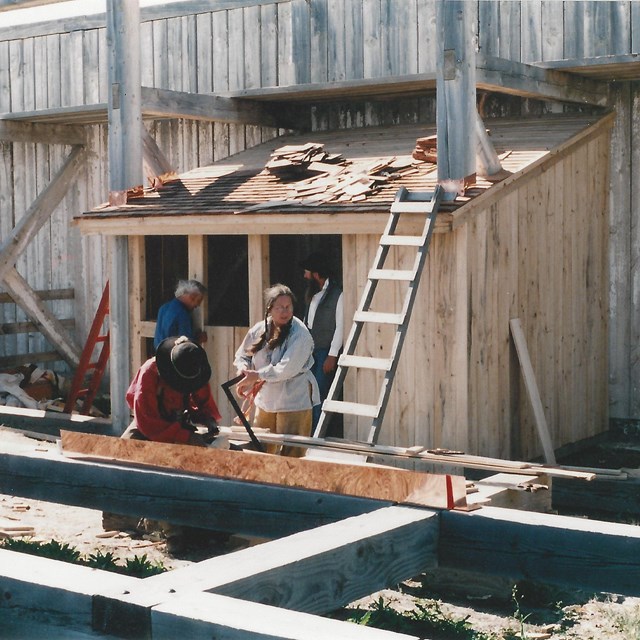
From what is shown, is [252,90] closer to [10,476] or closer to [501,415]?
[501,415]

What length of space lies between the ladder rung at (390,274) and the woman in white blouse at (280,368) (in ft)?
2.72

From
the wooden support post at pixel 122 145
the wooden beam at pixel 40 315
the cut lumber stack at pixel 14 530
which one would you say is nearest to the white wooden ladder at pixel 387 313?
the cut lumber stack at pixel 14 530

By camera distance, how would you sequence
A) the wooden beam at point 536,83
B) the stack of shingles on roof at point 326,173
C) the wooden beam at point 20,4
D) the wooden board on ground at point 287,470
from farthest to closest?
the wooden beam at point 20,4
the stack of shingles on roof at point 326,173
the wooden beam at point 536,83
the wooden board on ground at point 287,470

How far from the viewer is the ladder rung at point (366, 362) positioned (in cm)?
926

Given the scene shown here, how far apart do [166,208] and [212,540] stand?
4.06m

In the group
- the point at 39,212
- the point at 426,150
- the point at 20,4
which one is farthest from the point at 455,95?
the point at 39,212

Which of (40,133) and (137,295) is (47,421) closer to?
(137,295)

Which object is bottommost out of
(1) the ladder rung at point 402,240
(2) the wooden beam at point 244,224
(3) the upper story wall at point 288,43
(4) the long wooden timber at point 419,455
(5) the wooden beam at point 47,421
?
→ (5) the wooden beam at point 47,421

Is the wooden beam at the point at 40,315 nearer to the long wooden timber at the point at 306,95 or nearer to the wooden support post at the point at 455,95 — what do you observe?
the long wooden timber at the point at 306,95

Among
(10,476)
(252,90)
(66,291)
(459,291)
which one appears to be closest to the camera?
(10,476)

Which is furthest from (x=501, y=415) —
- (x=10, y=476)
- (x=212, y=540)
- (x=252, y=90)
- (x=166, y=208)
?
(x=10, y=476)

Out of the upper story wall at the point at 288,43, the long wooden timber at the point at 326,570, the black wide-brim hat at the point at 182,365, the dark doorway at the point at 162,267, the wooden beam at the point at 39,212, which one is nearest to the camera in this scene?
the long wooden timber at the point at 326,570

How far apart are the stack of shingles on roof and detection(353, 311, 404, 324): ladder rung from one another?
1.25m

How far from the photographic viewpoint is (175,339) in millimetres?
7199
